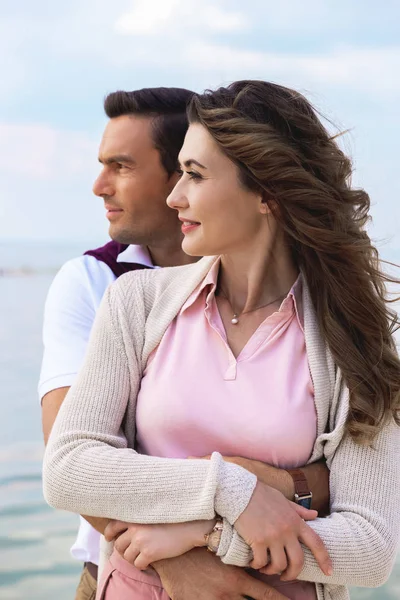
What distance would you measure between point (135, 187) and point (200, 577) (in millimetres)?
1292

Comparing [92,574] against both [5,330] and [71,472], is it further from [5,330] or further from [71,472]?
[5,330]

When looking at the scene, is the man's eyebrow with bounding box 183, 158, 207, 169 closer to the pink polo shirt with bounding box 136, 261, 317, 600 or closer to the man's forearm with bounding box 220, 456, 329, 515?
the pink polo shirt with bounding box 136, 261, 317, 600

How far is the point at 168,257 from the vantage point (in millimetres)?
2920

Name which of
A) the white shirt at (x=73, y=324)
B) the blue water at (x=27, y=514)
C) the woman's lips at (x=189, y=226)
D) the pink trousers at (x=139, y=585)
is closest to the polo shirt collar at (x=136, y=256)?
the white shirt at (x=73, y=324)

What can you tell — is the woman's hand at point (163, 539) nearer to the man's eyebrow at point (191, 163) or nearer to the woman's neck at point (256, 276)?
the woman's neck at point (256, 276)

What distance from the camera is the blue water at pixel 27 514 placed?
506 cm

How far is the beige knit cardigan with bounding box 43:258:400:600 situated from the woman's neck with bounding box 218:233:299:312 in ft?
0.29

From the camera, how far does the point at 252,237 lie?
225cm

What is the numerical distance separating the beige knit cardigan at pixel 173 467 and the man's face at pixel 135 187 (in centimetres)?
65

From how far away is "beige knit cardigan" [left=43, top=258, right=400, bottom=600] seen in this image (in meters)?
1.95

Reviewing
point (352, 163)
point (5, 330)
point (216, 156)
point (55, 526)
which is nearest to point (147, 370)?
point (216, 156)

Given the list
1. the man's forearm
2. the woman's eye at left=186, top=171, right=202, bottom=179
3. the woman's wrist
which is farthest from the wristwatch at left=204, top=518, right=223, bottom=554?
the woman's eye at left=186, top=171, right=202, bottom=179

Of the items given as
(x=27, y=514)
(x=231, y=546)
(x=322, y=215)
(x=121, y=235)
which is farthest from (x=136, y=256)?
(x=27, y=514)

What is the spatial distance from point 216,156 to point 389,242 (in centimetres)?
61
